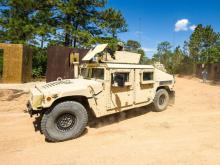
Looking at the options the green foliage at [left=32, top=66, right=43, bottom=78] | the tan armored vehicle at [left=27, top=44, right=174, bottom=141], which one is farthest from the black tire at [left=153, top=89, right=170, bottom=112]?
the green foliage at [left=32, top=66, right=43, bottom=78]

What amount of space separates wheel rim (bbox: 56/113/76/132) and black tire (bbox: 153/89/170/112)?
11.3 feet

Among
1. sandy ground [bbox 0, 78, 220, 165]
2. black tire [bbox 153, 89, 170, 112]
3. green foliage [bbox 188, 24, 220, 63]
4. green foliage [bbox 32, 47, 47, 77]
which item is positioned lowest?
sandy ground [bbox 0, 78, 220, 165]

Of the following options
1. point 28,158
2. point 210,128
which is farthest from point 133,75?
point 28,158

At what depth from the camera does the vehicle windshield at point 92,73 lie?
630 centimetres

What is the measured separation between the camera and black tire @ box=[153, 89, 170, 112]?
26.0ft

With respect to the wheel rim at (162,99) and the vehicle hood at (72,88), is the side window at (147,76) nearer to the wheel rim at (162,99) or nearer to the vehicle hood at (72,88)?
the wheel rim at (162,99)

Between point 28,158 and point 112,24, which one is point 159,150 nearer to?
point 28,158

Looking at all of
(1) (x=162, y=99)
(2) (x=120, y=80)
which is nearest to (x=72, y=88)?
(2) (x=120, y=80)

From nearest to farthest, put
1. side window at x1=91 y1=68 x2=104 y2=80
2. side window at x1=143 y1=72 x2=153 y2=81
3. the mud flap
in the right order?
1. side window at x1=91 y1=68 x2=104 y2=80
2. side window at x1=143 y1=72 x2=153 y2=81
3. the mud flap

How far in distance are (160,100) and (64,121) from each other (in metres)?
4.01

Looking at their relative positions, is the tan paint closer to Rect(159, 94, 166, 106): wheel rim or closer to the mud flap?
Rect(159, 94, 166, 106): wheel rim

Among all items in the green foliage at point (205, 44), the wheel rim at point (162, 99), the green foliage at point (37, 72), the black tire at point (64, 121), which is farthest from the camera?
the green foliage at point (205, 44)

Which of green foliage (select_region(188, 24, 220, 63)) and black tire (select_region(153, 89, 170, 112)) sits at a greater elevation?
green foliage (select_region(188, 24, 220, 63))

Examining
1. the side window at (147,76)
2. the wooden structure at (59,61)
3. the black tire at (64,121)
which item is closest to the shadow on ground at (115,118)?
the black tire at (64,121)
